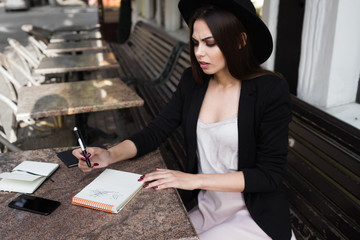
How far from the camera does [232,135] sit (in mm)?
1838

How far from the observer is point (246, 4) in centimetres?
164

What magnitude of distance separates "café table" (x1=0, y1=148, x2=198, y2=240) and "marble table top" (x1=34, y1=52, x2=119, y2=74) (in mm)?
2889

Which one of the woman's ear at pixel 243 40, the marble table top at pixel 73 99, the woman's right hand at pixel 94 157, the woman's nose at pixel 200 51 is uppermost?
the woman's ear at pixel 243 40

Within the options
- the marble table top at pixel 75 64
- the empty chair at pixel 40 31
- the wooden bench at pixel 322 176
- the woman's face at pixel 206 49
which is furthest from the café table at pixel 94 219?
the empty chair at pixel 40 31

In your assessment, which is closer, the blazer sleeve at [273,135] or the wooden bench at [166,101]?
the blazer sleeve at [273,135]

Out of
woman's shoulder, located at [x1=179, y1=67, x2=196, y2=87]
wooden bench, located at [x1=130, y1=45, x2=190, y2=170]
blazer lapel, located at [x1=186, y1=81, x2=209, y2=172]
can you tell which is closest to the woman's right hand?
blazer lapel, located at [x1=186, y1=81, x2=209, y2=172]

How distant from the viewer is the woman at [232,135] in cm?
169

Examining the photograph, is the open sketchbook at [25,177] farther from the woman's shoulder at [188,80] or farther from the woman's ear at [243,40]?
the woman's ear at [243,40]

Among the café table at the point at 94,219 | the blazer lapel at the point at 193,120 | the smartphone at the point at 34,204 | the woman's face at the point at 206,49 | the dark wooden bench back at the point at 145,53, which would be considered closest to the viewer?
the café table at the point at 94,219

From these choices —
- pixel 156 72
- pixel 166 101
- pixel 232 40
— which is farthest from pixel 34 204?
pixel 156 72

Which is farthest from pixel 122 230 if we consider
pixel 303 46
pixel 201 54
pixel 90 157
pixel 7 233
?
pixel 303 46

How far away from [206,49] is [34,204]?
1.05 m

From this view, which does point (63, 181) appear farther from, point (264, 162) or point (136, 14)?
point (136, 14)

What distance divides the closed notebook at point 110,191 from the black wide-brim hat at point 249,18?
0.89 meters
